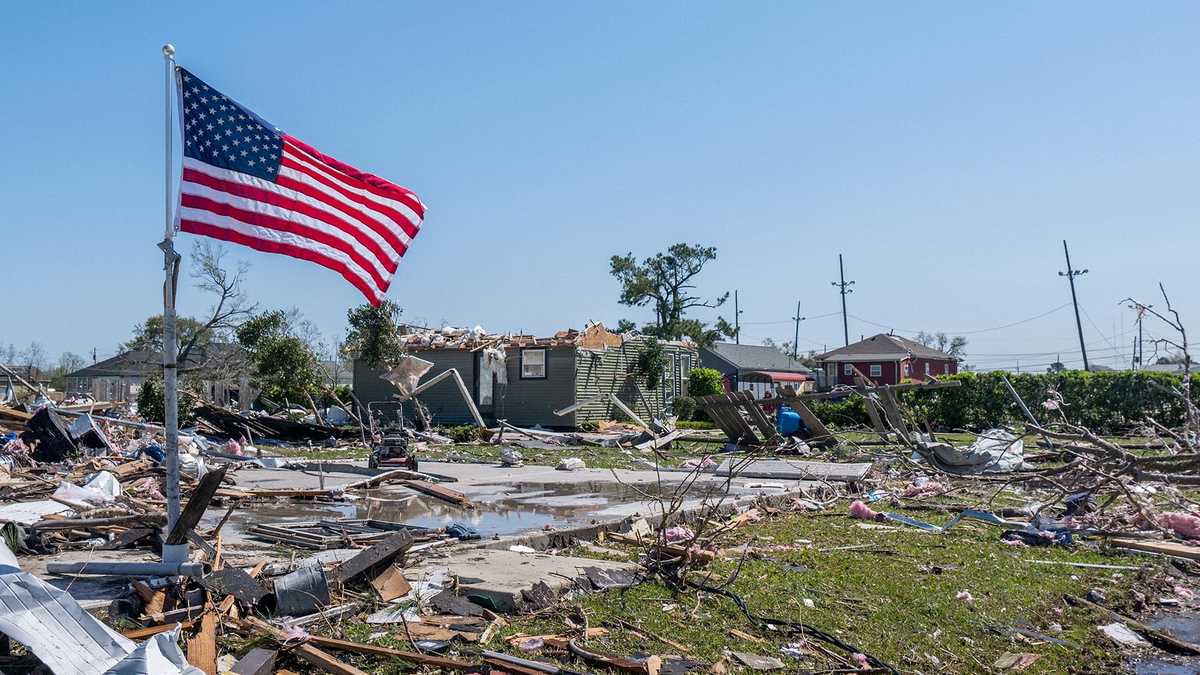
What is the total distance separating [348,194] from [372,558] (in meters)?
3.24

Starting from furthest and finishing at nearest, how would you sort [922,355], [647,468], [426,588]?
1. [922,355]
2. [647,468]
3. [426,588]

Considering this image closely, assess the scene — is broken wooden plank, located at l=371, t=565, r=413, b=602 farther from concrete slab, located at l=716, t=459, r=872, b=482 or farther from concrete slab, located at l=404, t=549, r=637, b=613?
concrete slab, located at l=716, t=459, r=872, b=482

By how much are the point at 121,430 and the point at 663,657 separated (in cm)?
1832

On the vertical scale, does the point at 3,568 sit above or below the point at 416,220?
below

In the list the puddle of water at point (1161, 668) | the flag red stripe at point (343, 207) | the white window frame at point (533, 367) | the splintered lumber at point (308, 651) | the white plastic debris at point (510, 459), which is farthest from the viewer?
the white window frame at point (533, 367)

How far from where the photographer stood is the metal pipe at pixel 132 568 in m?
6.36

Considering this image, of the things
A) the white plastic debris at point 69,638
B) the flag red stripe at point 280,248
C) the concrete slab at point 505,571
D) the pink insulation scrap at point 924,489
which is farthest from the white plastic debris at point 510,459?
the white plastic debris at point 69,638

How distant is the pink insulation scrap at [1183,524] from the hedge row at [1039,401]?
19.3m

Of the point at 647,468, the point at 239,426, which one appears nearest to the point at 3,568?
the point at 647,468

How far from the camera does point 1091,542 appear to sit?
9719mm

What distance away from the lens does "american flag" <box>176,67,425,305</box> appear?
7.35 meters

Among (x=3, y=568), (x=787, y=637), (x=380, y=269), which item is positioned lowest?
(x=787, y=637)

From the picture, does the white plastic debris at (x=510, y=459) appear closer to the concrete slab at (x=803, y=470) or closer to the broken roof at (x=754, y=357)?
the concrete slab at (x=803, y=470)

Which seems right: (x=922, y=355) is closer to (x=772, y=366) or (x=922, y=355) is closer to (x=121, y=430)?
(x=772, y=366)
